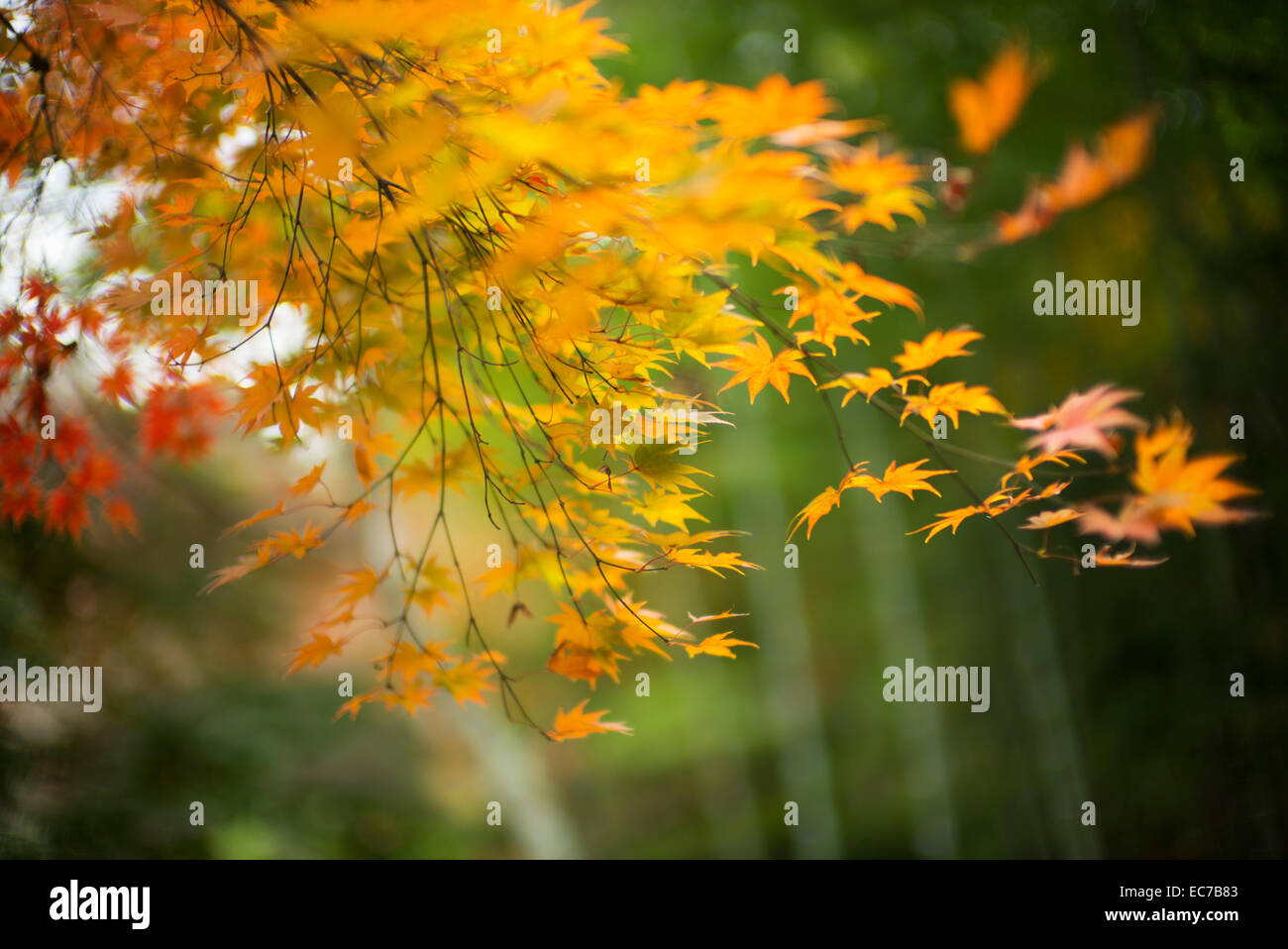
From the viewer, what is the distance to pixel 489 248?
104 cm

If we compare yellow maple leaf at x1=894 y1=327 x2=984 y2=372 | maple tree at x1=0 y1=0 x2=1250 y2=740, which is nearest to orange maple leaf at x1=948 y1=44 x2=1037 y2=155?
maple tree at x1=0 y1=0 x2=1250 y2=740

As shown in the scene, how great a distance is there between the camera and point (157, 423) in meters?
1.91

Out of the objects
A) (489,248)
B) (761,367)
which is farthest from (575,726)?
(489,248)

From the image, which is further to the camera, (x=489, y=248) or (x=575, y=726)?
(x=575, y=726)

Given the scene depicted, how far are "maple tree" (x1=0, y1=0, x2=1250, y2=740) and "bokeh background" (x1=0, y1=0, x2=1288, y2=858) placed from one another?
0.61 feet

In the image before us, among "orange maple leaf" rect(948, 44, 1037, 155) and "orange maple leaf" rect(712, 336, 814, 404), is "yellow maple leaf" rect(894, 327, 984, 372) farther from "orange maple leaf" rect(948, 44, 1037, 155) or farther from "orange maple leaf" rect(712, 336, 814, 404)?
"orange maple leaf" rect(948, 44, 1037, 155)

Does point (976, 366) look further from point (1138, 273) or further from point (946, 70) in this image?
point (946, 70)

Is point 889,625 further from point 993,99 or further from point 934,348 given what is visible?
point 993,99

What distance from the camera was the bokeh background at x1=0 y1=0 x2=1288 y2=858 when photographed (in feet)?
7.52

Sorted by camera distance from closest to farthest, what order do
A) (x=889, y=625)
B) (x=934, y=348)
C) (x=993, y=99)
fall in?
(x=993, y=99) < (x=934, y=348) < (x=889, y=625)

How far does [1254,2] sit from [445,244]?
2628mm

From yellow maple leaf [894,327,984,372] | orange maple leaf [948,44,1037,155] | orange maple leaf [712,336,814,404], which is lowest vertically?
yellow maple leaf [894,327,984,372]

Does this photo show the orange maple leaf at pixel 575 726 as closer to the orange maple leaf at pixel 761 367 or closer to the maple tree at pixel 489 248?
the maple tree at pixel 489 248

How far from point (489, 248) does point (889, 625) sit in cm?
433
